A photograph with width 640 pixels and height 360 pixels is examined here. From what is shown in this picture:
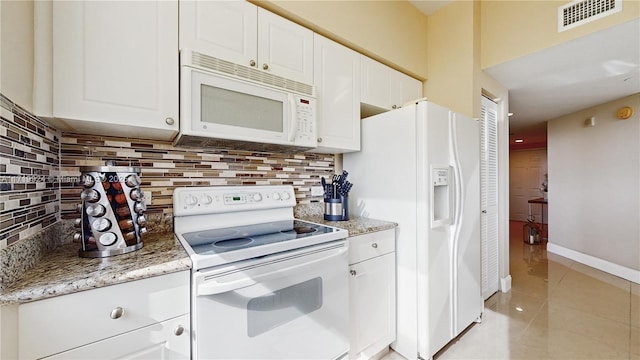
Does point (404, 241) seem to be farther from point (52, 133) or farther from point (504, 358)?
point (52, 133)

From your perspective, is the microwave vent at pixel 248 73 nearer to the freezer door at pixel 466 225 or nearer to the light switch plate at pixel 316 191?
the light switch plate at pixel 316 191

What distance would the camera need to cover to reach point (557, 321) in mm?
2193

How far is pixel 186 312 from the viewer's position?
968 mm

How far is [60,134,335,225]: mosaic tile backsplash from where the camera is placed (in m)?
1.26

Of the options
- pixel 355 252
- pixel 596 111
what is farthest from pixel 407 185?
pixel 596 111

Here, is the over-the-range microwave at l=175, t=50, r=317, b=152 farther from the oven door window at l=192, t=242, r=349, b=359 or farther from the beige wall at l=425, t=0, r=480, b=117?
the beige wall at l=425, t=0, r=480, b=117

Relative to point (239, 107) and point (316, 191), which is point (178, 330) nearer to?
point (239, 107)

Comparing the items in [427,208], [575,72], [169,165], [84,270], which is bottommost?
[84,270]

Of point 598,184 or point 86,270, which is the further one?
point 598,184

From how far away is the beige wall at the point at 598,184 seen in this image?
3.19 m

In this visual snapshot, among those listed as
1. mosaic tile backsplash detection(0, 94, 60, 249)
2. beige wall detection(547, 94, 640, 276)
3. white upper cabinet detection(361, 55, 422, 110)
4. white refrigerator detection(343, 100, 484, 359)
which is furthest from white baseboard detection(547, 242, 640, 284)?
mosaic tile backsplash detection(0, 94, 60, 249)

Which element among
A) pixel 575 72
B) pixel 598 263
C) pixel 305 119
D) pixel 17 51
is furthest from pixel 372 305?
pixel 598 263

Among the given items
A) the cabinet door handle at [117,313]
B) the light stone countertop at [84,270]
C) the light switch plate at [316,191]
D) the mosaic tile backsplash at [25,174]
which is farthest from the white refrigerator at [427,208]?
the mosaic tile backsplash at [25,174]

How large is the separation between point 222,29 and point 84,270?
1259 mm
